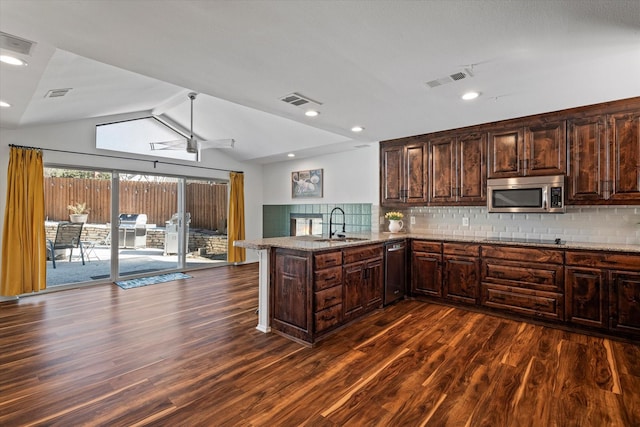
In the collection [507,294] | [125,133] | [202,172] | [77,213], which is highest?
[125,133]

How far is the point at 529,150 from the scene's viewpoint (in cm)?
365

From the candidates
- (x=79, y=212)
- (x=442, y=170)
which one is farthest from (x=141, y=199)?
(x=442, y=170)

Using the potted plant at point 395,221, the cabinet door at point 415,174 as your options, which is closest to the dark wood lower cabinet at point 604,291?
the cabinet door at point 415,174

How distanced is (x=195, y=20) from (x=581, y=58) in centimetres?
257

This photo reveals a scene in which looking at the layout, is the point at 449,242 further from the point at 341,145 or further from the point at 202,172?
the point at 202,172

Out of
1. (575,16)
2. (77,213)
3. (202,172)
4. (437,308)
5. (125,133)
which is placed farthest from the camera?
(202,172)

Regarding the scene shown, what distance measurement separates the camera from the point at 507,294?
141 inches

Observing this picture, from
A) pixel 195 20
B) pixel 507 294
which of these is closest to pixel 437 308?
pixel 507 294

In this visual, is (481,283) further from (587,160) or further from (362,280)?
(587,160)

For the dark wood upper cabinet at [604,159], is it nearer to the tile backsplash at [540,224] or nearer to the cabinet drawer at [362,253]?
the tile backsplash at [540,224]

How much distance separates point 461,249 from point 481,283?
1.47 ft

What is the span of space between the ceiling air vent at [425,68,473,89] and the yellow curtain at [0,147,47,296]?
526 cm

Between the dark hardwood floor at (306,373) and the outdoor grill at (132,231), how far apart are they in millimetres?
1888

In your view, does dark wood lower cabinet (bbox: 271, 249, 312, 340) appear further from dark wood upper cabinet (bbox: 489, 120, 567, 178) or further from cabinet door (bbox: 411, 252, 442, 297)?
dark wood upper cabinet (bbox: 489, 120, 567, 178)
